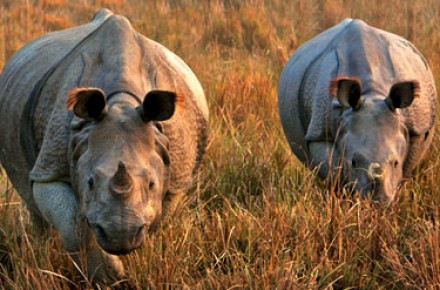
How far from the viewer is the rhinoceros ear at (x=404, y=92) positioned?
13.6 ft

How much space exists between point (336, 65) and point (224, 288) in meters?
1.94

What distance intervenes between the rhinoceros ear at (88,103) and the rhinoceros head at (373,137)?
1.40 metres

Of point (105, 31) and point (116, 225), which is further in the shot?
point (105, 31)

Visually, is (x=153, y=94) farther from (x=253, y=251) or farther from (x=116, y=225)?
(x=253, y=251)

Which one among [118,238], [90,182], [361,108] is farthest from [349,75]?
[118,238]

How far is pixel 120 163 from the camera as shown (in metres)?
2.77

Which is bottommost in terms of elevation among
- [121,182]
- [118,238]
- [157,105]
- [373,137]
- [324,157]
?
[324,157]

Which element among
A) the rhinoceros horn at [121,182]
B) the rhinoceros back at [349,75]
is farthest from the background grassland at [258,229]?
the rhinoceros horn at [121,182]

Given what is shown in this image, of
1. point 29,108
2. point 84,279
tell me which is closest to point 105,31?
point 29,108

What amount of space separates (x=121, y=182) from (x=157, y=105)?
416 mm

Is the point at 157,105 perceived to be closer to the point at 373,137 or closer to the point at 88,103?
the point at 88,103

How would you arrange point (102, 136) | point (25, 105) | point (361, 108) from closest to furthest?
point (102, 136) → point (25, 105) → point (361, 108)

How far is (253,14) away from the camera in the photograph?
9297mm

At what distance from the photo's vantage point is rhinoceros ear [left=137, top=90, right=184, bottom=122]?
3.09 m
